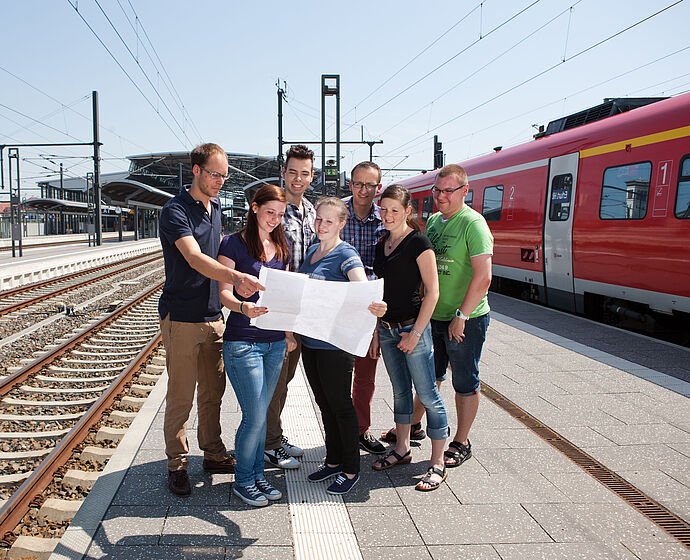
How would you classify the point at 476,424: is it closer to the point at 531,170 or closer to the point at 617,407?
the point at 617,407

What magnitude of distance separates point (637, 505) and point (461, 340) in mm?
1400

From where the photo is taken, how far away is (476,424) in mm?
4613

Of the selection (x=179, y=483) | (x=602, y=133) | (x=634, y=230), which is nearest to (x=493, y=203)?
(x=602, y=133)

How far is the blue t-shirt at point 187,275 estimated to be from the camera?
3346 mm

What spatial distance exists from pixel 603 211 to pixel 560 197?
1.29 m

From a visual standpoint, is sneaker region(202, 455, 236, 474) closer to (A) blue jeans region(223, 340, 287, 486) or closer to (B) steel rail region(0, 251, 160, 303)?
(A) blue jeans region(223, 340, 287, 486)

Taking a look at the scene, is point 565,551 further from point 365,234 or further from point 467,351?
point 365,234

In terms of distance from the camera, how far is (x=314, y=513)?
318cm

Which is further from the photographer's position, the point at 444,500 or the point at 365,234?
the point at 365,234

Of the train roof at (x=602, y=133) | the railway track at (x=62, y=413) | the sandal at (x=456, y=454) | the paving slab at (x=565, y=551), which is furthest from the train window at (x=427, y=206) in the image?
the paving slab at (x=565, y=551)

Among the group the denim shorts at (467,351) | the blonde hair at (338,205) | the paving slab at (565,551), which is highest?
the blonde hair at (338,205)

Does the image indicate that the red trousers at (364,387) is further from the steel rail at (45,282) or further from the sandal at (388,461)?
the steel rail at (45,282)

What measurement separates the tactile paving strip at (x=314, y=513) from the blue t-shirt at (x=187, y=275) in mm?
1226

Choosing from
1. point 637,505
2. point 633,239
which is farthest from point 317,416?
point 633,239
